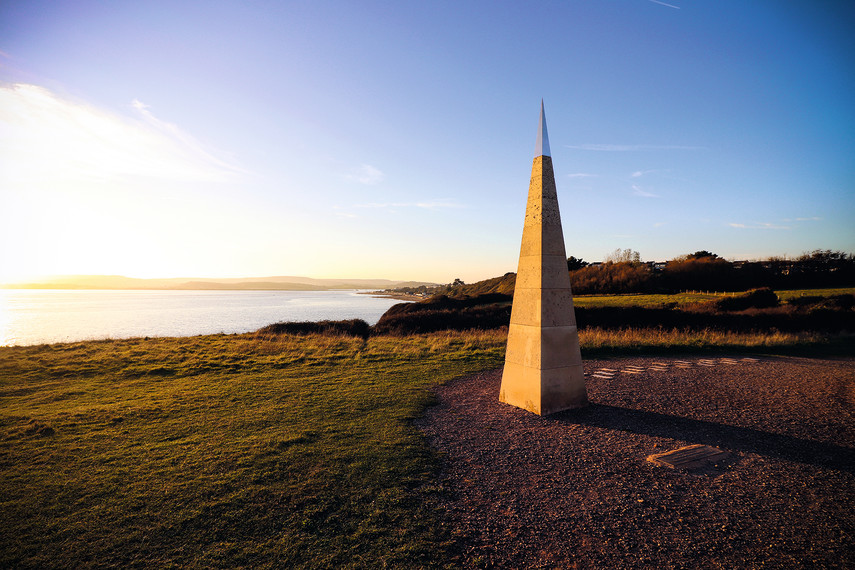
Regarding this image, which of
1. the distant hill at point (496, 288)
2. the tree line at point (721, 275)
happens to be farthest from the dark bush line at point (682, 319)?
the distant hill at point (496, 288)

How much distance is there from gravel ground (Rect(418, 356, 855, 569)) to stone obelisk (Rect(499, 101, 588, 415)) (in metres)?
0.36

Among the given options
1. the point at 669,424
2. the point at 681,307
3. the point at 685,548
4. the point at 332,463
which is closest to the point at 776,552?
the point at 685,548

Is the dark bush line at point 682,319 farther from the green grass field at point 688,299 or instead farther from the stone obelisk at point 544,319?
the stone obelisk at point 544,319

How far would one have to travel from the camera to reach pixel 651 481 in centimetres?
466

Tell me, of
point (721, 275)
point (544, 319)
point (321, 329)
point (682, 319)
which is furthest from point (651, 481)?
point (721, 275)

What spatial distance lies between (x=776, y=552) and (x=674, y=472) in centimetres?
153

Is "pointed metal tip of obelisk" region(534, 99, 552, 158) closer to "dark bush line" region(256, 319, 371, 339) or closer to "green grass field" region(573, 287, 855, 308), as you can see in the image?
"dark bush line" region(256, 319, 371, 339)

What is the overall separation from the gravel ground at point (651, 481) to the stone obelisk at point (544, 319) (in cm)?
36

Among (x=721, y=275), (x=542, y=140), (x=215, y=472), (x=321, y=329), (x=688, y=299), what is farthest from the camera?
(x=721, y=275)

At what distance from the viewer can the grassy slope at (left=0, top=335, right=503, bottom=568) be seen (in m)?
3.47

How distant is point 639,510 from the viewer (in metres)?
4.04

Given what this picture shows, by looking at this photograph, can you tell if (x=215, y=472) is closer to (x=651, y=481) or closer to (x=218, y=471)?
(x=218, y=471)

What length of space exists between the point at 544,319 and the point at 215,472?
604 cm

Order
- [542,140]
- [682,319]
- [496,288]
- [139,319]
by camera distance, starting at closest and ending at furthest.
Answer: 1. [542,140]
2. [682,319]
3. [139,319]
4. [496,288]
